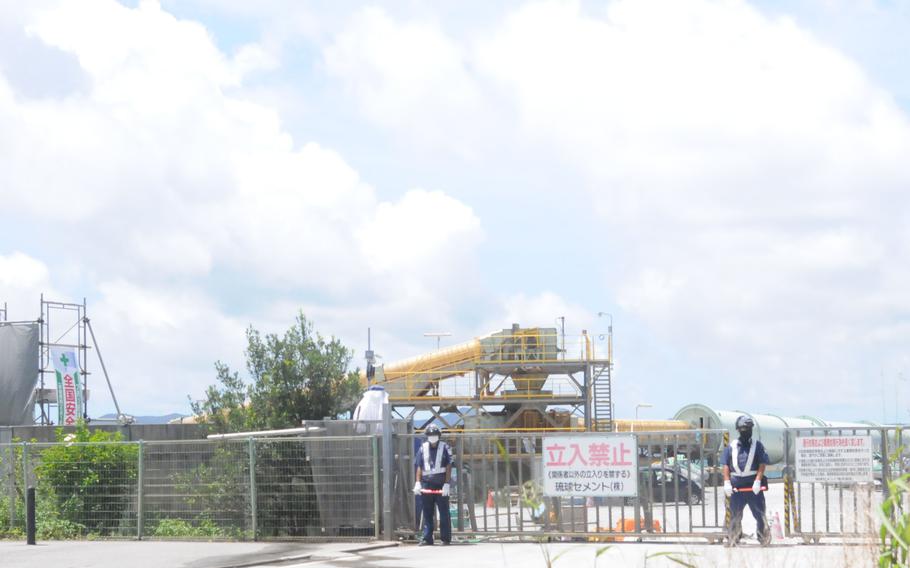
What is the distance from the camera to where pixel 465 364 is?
43.6 meters

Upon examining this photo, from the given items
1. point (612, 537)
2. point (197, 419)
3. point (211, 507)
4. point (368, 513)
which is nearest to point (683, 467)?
point (612, 537)

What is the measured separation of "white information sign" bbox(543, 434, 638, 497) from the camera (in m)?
16.7

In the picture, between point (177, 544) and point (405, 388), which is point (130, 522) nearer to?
point (177, 544)

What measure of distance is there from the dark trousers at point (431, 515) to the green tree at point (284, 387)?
4.81 m

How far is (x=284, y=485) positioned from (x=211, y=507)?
1.42m

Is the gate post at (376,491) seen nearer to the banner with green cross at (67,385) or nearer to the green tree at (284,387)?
the green tree at (284,387)

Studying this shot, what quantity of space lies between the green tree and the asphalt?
3.27 m

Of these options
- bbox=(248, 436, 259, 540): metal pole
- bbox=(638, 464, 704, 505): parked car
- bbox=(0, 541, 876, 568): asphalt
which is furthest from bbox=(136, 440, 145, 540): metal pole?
bbox=(638, 464, 704, 505): parked car

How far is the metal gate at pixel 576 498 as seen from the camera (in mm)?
16578

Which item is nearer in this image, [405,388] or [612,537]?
[612,537]

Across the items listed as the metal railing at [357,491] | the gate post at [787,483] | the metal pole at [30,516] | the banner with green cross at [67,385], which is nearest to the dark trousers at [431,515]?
the metal railing at [357,491]

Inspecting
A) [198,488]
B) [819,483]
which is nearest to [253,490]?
[198,488]

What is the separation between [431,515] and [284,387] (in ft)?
17.2

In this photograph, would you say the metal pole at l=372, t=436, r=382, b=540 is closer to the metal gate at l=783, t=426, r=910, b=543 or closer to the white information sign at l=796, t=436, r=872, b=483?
the metal gate at l=783, t=426, r=910, b=543
